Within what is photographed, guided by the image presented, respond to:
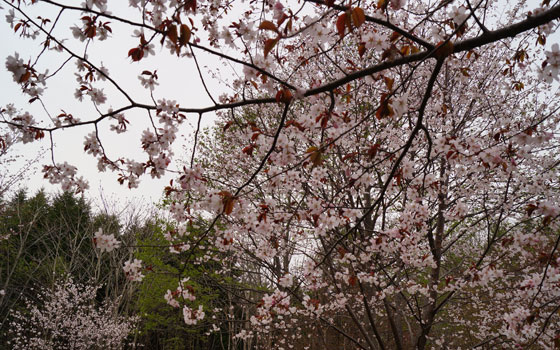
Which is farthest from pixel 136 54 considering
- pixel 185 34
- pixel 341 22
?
pixel 341 22

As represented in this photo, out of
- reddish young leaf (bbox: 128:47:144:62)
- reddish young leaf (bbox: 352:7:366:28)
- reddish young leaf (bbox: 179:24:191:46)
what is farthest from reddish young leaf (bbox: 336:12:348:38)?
reddish young leaf (bbox: 128:47:144:62)

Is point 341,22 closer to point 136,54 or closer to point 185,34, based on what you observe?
point 185,34

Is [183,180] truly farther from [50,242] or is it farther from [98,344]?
[50,242]

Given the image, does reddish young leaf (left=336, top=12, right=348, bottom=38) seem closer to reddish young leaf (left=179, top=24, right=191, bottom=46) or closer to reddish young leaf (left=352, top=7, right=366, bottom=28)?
reddish young leaf (left=352, top=7, right=366, bottom=28)

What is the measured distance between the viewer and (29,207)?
16188 mm

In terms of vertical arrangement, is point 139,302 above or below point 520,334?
above

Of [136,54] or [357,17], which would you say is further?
[136,54]

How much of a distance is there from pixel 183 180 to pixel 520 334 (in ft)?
10.5

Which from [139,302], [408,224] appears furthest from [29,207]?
[408,224]

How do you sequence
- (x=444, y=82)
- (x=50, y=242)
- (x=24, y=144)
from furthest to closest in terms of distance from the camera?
(x=50, y=242) → (x=444, y=82) → (x=24, y=144)

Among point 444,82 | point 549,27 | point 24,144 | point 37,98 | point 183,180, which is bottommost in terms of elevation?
point 183,180

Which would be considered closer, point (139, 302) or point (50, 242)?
point (139, 302)

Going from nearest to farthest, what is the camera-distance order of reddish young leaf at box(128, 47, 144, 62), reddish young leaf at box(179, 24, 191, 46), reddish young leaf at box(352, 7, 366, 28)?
reddish young leaf at box(352, 7, 366, 28), reddish young leaf at box(179, 24, 191, 46), reddish young leaf at box(128, 47, 144, 62)

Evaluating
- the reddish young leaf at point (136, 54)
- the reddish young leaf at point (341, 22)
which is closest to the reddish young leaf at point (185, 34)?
the reddish young leaf at point (136, 54)
